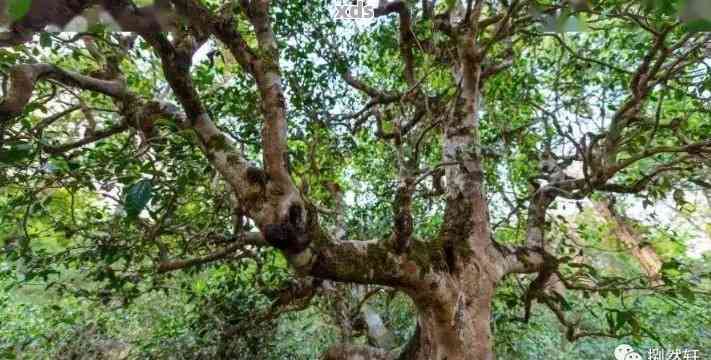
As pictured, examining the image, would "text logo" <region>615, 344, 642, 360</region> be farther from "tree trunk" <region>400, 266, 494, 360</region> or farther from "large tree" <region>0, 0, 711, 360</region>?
"tree trunk" <region>400, 266, 494, 360</region>

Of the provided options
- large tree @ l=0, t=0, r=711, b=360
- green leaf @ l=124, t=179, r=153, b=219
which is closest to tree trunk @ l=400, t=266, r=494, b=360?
large tree @ l=0, t=0, r=711, b=360

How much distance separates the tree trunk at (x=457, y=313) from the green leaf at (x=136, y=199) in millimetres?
1314

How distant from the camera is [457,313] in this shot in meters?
1.88

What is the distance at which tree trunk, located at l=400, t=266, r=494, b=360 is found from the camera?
1.86m

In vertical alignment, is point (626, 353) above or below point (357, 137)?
below

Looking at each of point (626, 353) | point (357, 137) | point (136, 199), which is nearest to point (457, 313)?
point (136, 199)

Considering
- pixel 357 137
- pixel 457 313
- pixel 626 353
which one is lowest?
pixel 626 353

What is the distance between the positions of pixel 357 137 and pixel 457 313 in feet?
8.16

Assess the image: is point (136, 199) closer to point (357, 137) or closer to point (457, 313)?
point (457, 313)

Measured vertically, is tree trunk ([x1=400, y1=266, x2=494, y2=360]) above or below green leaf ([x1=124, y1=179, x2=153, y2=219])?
below

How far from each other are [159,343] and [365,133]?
2.67m

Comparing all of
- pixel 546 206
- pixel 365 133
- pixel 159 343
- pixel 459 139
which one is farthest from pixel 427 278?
pixel 159 343

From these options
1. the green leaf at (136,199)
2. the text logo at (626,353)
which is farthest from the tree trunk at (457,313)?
the text logo at (626,353)

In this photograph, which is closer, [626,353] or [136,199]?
[136,199]
